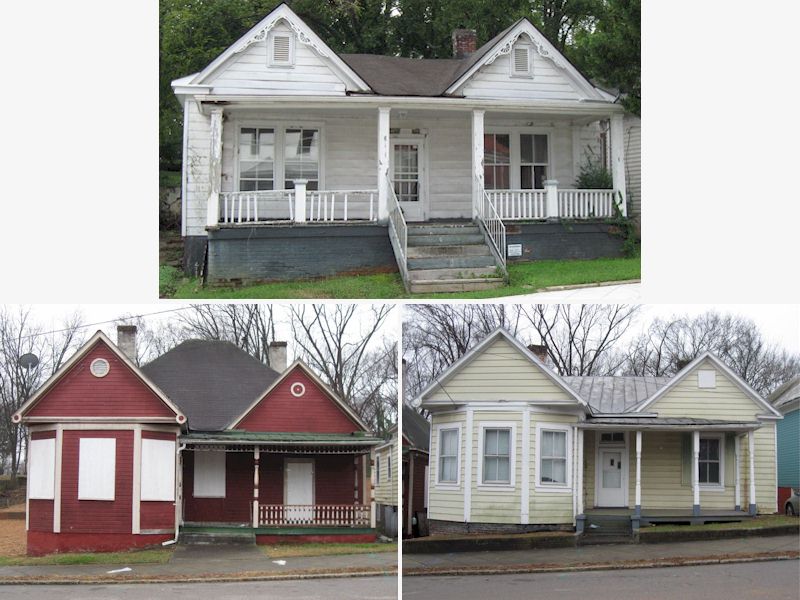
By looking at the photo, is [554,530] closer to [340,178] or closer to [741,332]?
[741,332]

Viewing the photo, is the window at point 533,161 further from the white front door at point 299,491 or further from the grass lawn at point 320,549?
the grass lawn at point 320,549

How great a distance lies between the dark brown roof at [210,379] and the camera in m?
11.0

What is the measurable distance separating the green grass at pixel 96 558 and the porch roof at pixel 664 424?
12.2 ft

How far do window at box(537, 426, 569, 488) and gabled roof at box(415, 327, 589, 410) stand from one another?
35 cm

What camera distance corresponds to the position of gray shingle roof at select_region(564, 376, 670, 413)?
34.1 feet

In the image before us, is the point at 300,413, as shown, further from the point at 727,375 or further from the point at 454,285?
the point at 727,375

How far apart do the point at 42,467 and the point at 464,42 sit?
250 inches

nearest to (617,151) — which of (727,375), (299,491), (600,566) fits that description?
(727,375)

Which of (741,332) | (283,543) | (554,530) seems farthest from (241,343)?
Answer: (741,332)

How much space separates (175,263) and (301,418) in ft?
6.35

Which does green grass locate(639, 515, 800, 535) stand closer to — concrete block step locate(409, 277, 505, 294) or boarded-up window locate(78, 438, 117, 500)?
concrete block step locate(409, 277, 505, 294)

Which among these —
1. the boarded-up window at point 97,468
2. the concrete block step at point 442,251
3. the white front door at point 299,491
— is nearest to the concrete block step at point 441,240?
the concrete block step at point 442,251

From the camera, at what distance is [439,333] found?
10.3 meters

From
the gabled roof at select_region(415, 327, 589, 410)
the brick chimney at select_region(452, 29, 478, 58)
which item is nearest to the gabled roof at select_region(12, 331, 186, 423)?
the gabled roof at select_region(415, 327, 589, 410)
